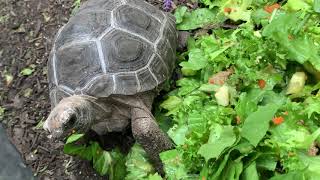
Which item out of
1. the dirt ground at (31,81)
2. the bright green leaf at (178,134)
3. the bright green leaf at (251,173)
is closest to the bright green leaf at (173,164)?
the bright green leaf at (178,134)

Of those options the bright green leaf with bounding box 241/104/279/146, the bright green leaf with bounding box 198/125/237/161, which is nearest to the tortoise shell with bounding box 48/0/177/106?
the bright green leaf with bounding box 198/125/237/161

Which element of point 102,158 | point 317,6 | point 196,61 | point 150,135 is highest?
point 317,6

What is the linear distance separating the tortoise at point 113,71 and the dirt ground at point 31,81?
0.46 metres

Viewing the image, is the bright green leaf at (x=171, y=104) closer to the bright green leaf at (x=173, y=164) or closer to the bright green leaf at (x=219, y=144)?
the bright green leaf at (x=173, y=164)

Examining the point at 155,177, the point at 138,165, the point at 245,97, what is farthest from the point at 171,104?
the point at 245,97

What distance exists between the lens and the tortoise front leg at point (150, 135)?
9.89ft

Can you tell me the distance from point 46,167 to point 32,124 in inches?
14.4

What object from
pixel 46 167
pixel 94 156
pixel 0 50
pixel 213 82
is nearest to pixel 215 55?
pixel 213 82

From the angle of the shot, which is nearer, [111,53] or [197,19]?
[111,53]

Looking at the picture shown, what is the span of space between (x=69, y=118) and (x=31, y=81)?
1168mm

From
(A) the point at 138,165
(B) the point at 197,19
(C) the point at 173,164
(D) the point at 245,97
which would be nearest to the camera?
(D) the point at 245,97

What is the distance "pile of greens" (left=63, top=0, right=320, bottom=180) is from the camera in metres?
2.27

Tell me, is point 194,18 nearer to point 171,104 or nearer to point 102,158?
point 171,104

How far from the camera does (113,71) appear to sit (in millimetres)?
3000
